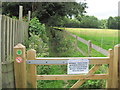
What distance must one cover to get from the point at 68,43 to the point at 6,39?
76cm

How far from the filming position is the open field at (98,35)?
163 cm

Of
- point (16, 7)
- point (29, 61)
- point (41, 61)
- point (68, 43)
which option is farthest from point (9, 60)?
point (68, 43)

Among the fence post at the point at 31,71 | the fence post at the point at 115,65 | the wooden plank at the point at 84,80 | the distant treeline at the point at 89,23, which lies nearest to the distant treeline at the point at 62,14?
the distant treeline at the point at 89,23

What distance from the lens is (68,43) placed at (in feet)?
5.63

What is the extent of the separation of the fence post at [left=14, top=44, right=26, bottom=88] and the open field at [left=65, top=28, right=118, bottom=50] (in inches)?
23.7

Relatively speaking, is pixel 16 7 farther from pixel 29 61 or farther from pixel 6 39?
pixel 29 61

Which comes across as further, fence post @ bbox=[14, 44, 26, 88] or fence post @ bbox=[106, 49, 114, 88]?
fence post @ bbox=[106, 49, 114, 88]

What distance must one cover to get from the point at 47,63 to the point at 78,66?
0.36m

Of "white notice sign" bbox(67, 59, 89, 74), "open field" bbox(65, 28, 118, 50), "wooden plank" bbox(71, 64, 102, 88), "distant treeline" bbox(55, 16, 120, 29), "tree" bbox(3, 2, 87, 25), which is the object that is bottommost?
"wooden plank" bbox(71, 64, 102, 88)

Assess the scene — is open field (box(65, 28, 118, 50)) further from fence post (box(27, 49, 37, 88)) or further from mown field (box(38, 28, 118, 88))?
fence post (box(27, 49, 37, 88))

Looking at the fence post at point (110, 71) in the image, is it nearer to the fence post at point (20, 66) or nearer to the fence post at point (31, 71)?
the fence post at point (31, 71)

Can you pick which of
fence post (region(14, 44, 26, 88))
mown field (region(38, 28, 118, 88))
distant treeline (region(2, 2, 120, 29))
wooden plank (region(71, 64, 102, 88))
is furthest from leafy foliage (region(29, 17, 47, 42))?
wooden plank (region(71, 64, 102, 88))

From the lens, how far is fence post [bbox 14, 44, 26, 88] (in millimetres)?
1533

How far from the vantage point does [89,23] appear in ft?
5.43
